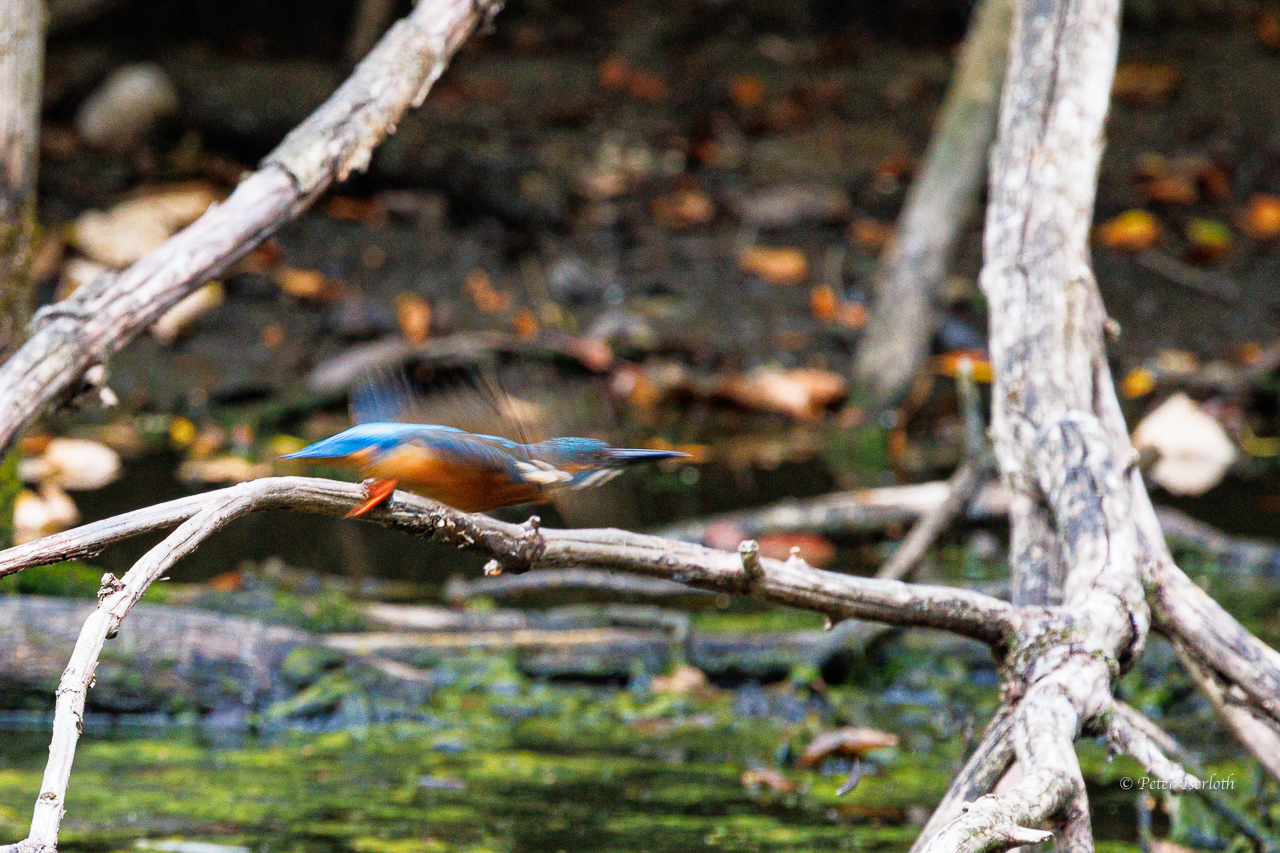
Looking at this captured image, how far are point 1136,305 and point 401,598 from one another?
13.3 ft

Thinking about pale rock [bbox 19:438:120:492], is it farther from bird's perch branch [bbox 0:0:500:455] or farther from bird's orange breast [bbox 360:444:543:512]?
bird's orange breast [bbox 360:444:543:512]

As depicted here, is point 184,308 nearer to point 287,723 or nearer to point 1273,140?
point 287,723

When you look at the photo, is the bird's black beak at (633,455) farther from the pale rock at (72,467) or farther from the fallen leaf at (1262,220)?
the fallen leaf at (1262,220)

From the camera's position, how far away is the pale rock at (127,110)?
6.75 meters

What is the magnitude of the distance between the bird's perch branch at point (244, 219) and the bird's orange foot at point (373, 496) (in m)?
0.78

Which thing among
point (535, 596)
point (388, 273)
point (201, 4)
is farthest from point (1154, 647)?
point (201, 4)

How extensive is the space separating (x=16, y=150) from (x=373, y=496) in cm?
158

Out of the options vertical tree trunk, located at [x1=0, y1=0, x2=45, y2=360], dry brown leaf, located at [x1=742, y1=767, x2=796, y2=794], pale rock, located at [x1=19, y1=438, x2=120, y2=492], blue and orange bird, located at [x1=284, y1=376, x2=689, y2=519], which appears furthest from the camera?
pale rock, located at [x1=19, y1=438, x2=120, y2=492]

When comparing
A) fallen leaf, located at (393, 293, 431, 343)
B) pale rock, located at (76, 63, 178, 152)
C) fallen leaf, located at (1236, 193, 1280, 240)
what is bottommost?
fallen leaf, located at (393, 293, 431, 343)

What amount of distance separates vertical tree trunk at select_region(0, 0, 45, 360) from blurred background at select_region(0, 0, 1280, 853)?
118 millimetres

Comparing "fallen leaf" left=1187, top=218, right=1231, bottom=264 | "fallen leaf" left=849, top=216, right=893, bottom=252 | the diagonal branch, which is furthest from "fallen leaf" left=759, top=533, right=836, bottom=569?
"fallen leaf" left=1187, top=218, right=1231, bottom=264

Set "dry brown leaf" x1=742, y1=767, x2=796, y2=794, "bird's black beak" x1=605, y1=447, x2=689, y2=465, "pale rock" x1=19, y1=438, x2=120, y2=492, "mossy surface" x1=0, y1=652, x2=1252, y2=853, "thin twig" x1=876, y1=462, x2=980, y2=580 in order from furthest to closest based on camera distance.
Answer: "pale rock" x1=19, y1=438, x2=120, y2=492 < "thin twig" x1=876, y1=462, x2=980, y2=580 < "dry brown leaf" x1=742, y1=767, x2=796, y2=794 < "mossy surface" x1=0, y1=652, x2=1252, y2=853 < "bird's black beak" x1=605, y1=447, x2=689, y2=465

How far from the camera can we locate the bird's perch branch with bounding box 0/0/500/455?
2.06 meters

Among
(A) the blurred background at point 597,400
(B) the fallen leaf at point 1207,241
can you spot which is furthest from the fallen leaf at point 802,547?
(B) the fallen leaf at point 1207,241
